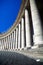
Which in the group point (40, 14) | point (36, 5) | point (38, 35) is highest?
point (36, 5)

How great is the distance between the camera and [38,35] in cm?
2758

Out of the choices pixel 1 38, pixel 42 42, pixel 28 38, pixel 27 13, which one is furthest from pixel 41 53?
pixel 1 38

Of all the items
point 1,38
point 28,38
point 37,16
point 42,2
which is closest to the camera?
point 37,16

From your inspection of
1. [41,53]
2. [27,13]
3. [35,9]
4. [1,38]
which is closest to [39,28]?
[35,9]

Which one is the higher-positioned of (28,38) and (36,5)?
(36,5)

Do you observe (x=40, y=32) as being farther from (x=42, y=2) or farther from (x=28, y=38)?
(x=28, y=38)

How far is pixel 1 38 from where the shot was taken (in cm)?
14125

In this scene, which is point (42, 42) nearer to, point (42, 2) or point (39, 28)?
point (39, 28)

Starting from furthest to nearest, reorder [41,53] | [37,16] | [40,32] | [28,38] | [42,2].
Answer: [28,38], [42,2], [37,16], [40,32], [41,53]

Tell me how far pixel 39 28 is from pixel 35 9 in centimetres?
502

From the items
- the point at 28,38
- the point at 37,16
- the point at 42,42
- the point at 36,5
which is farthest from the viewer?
the point at 28,38

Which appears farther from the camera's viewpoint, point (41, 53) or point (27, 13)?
point (27, 13)

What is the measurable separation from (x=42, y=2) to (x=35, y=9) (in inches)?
193

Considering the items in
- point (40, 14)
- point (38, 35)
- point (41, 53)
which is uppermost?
point (40, 14)
